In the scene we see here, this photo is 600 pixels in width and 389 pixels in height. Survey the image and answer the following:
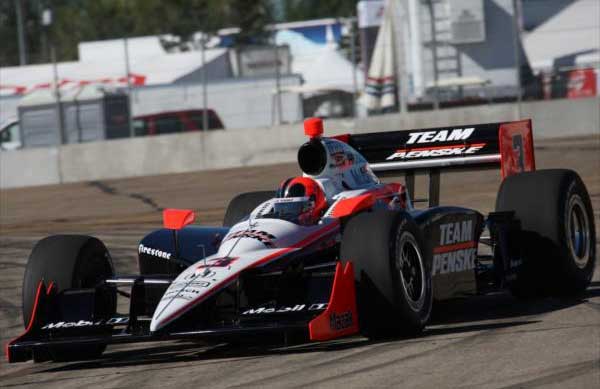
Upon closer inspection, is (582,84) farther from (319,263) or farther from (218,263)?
(218,263)

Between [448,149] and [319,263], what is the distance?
8.15ft

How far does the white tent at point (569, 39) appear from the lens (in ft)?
94.5

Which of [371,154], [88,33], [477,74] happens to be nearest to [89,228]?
[371,154]

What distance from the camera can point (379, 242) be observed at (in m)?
7.62

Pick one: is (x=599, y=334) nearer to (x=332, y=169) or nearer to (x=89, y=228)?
(x=332, y=169)

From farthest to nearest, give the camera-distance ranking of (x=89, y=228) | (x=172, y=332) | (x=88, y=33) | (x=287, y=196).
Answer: (x=88, y=33), (x=89, y=228), (x=287, y=196), (x=172, y=332)

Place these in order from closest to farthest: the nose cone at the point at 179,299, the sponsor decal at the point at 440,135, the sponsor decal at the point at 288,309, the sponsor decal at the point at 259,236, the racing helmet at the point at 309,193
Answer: the nose cone at the point at 179,299 → the sponsor decal at the point at 288,309 → the sponsor decal at the point at 259,236 → the racing helmet at the point at 309,193 → the sponsor decal at the point at 440,135

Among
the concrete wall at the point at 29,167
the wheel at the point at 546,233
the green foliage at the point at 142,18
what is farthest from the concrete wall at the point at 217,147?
the green foliage at the point at 142,18

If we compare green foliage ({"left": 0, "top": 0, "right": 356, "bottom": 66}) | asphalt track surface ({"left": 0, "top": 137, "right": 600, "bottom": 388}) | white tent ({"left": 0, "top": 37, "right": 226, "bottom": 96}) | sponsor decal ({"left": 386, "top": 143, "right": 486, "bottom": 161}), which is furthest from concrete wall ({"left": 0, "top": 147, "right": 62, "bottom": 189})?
green foliage ({"left": 0, "top": 0, "right": 356, "bottom": 66})

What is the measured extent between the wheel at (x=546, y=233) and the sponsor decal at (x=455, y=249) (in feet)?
1.42

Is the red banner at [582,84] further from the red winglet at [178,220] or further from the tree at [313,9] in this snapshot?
the tree at [313,9]

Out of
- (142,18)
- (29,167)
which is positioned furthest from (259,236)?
(142,18)

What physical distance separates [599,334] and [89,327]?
308cm

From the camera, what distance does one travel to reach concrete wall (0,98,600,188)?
24.7 meters
